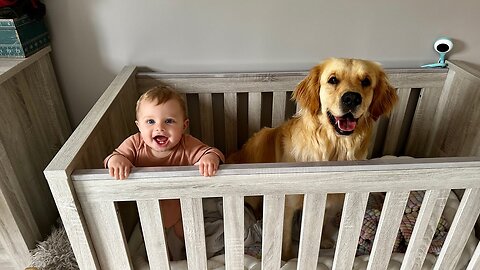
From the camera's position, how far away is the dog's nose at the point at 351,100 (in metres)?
0.93

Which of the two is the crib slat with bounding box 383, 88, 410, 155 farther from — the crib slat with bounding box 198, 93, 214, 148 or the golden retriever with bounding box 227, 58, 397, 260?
the crib slat with bounding box 198, 93, 214, 148

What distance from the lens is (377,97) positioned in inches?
40.1

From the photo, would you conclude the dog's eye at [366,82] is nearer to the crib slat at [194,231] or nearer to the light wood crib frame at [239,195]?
the light wood crib frame at [239,195]

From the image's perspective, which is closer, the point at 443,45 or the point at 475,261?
the point at 475,261

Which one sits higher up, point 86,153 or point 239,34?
point 239,34

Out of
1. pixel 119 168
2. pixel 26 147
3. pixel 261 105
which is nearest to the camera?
pixel 119 168

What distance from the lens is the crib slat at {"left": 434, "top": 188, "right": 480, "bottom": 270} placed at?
2.95 ft

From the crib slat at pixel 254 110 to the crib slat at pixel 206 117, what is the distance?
0.51ft

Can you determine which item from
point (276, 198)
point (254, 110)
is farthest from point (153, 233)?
point (254, 110)

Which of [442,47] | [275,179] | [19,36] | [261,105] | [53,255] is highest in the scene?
[19,36]

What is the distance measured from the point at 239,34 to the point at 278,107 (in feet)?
1.05

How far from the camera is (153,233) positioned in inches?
35.0

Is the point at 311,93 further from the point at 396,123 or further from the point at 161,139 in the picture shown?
the point at 396,123

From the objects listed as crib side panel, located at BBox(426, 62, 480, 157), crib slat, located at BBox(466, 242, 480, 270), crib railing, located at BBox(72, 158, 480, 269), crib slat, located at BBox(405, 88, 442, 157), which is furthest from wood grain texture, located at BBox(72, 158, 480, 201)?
crib slat, located at BBox(405, 88, 442, 157)
